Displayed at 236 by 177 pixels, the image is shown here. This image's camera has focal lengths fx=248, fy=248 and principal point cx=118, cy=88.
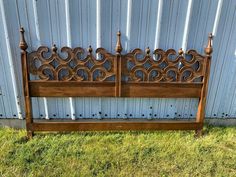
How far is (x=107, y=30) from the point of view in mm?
2600

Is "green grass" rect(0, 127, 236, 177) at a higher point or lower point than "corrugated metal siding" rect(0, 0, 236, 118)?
lower

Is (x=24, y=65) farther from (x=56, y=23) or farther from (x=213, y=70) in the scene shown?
(x=213, y=70)

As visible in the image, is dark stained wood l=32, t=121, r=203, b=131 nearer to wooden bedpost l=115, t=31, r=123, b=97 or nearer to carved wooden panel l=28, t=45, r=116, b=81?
wooden bedpost l=115, t=31, r=123, b=97

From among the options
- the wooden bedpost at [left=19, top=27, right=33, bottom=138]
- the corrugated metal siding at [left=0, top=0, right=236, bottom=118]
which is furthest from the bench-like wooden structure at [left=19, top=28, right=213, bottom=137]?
the corrugated metal siding at [left=0, top=0, right=236, bottom=118]

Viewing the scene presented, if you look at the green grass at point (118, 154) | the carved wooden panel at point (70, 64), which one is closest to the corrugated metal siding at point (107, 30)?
the carved wooden panel at point (70, 64)

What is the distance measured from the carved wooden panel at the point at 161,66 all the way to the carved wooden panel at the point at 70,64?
0.20 meters

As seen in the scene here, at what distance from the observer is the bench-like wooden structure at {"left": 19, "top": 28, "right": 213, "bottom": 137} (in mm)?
2607

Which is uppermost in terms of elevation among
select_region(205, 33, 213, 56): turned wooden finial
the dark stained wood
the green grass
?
select_region(205, 33, 213, 56): turned wooden finial

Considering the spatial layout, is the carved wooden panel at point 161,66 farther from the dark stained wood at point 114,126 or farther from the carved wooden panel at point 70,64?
the dark stained wood at point 114,126

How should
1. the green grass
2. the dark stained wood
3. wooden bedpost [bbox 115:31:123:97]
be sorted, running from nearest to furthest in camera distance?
the green grass, wooden bedpost [bbox 115:31:123:97], the dark stained wood

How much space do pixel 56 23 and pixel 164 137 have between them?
1.73 meters

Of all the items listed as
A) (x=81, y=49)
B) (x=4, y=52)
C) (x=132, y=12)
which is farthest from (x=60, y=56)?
(x=132, y=12)

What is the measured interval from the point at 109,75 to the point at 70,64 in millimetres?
437

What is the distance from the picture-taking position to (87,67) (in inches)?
104
